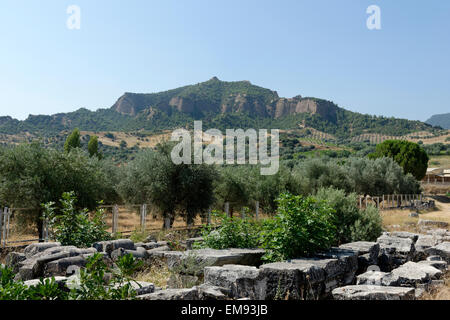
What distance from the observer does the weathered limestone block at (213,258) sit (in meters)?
7.54

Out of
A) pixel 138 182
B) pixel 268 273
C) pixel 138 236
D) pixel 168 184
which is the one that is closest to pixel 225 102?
pixel 138 182

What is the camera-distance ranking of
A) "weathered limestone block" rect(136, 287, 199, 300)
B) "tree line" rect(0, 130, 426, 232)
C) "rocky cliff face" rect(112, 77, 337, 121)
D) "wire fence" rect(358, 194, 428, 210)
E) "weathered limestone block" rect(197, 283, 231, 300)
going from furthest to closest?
"rocky cliff face" rect(112, 77, 337, 121), "wire fence" rect(358, 194, 428, 210), "tree line" rect(0, 130, 426, 232), "weathered limestone block" rect(197, 283, 231, 300), "weathered limestone block" rect(136, 287, 199, 300)

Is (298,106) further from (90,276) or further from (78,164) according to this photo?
(90,276)

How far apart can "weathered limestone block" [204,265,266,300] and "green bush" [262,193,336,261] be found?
1.14 meters

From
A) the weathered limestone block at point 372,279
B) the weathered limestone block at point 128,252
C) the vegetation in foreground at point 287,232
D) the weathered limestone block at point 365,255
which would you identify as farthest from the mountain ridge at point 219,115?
the weathered limestone block at point 372,279

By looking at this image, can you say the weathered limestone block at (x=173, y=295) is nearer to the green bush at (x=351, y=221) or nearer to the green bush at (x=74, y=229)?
the green bush at (x=74, y=229)

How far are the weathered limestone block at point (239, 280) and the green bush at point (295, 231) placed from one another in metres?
1.14

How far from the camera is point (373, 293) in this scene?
5512 mm

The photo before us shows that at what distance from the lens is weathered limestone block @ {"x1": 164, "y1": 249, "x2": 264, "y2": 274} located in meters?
7.54

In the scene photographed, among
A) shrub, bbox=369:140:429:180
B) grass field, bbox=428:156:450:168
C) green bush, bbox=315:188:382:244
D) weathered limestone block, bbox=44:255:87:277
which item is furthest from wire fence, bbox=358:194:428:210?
grass field, bbox=428:156:450:168

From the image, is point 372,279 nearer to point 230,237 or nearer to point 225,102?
point 230,237

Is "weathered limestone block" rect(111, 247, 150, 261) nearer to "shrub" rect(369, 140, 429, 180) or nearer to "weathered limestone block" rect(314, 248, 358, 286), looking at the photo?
"weathered limestone block" rect(314, 248, 358, 286)
